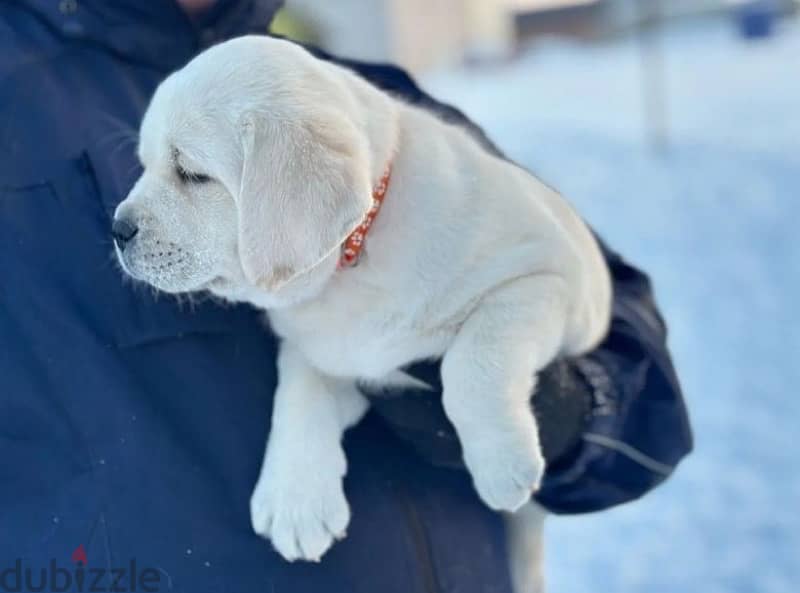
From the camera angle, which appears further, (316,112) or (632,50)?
(632,50)

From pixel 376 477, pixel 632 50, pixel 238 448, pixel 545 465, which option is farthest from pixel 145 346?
pixel 632 50

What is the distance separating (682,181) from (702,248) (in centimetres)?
140

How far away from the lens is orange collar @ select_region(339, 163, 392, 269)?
2.01 m

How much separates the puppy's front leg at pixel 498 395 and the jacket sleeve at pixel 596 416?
0.10 meters

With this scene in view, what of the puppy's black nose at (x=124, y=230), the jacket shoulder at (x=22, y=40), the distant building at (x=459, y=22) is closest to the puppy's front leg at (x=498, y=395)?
the puppy's black nose at (x=124, y=230)

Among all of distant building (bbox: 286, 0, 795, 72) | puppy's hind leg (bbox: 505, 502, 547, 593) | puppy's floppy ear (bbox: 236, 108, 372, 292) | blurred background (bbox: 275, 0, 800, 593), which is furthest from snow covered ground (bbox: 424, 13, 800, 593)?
puppy's floppy ear (bbox: 236, 108, 372, 292)

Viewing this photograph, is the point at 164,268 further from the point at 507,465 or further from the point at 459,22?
the point at 459,22

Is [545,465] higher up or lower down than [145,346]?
lower down

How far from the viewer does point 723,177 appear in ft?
27.2

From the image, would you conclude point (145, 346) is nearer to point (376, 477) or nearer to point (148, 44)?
point (376, 477)

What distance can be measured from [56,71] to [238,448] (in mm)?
746

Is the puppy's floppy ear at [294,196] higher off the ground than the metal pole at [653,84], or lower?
higher

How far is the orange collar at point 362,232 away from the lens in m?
2.01

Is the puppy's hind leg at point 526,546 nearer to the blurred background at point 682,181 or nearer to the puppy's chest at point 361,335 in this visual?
the puppy's chest at point 361,335
